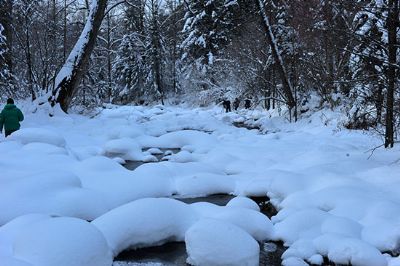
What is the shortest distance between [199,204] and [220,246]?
1689 millimetres

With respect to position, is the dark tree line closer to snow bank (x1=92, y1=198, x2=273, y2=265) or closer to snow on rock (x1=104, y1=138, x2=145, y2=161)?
snow bank (x1=92, y1=198, x2=273, y2=265)

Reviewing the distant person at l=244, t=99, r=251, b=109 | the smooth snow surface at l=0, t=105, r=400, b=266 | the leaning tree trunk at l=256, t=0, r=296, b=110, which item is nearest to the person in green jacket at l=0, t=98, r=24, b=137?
the smooth snow surface at l=0, t=105, r=400, b=266

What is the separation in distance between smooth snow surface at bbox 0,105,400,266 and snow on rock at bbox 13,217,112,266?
0.01 metres

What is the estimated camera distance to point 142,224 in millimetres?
4730

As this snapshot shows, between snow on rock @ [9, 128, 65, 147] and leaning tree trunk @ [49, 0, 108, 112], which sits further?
leaning tree trunk @ [49, 0, 108, 112]

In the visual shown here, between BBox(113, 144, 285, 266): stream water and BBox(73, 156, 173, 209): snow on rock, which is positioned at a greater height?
BBox(73, 156, 173, 209): snow on rock

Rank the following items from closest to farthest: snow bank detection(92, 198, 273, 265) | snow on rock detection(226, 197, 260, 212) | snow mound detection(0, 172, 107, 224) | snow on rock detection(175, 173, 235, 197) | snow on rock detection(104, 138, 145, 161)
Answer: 1. snow bank detection(92, 198, 273, 265)
2. snow mound detection(0, 172, 107, 224)
3. snow on rock detection(226, 197, 260, 212)
4. snow on rock detection(175, 173, 235, 197)
5. snow on rock detection(104, 138, 145, 161)

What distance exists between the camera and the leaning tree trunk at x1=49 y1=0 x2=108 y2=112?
48.9ft

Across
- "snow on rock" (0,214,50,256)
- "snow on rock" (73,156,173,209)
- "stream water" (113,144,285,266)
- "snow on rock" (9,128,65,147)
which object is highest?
"snow on rock" (9,128,65,147)

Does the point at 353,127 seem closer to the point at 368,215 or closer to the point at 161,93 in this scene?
the point at 368,215

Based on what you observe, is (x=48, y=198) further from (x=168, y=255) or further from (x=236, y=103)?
(x=236, y=103)

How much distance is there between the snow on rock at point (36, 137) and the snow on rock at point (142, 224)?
491 centimetres

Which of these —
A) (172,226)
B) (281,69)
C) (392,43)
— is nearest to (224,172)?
(172,226)

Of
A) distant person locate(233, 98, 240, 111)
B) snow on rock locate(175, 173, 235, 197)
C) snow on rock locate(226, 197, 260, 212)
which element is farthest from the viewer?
distant person locate(233, 98, 240, 111)
